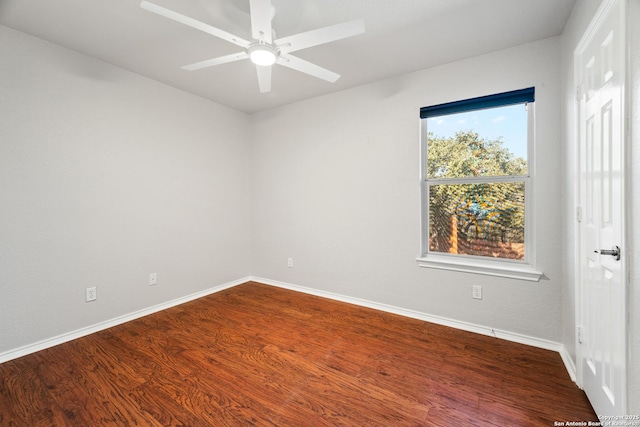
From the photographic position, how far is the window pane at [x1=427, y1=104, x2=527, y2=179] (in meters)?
2.42

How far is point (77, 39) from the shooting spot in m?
2.21

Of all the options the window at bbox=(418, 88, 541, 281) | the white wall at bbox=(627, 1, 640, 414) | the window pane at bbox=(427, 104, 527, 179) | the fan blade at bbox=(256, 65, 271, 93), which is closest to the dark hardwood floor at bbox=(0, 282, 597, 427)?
the white wall at bbox=(627, 1, 640, 414)

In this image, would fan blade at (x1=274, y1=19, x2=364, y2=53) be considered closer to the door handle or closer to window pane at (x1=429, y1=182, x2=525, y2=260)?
the door handle

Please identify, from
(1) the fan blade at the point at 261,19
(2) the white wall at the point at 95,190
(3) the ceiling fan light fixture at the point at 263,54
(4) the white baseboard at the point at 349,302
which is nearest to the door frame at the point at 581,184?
(4) the white baseboard at the point at 349,302

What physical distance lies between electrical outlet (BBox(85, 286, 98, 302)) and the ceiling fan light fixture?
8.23ft

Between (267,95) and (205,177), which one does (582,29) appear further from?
(205,177)

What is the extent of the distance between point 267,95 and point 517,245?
312cm

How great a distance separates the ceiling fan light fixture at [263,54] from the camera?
1.70 meters

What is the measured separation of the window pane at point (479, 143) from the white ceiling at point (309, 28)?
0.55m

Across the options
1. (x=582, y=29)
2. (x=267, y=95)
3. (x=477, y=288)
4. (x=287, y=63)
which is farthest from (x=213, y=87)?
(x=477, y=288)

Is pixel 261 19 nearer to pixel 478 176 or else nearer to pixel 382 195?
pixel 382 195

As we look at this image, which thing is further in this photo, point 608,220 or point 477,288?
point 477,288

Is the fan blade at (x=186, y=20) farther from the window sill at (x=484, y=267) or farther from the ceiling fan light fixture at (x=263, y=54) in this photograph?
the window sill at (x=484, y=267)

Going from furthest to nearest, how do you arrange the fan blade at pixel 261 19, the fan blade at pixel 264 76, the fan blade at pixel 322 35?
1. the fan blade at pixel 264 76
2. the fan blade at pixel 322 35
3. the fan blade at pixel 261 19
